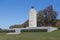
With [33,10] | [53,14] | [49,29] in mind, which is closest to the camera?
[49,29]

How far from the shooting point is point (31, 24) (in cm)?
3569

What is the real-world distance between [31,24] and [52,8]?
53.4 ft

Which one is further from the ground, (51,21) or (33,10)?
(33,10)

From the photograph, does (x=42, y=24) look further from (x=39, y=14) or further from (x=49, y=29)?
(x=49, y=29)

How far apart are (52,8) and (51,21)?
378cm

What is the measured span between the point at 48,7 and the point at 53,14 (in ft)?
8.84

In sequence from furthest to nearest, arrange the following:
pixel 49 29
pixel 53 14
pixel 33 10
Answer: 1. pixel 53 14
2. pixel 33 10
3. pixel 49 29

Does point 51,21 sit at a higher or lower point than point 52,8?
lower

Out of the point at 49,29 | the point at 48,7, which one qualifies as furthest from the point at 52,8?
the point at 49,29

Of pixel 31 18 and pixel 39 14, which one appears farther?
pixel 39 14

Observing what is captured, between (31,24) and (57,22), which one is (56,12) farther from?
(31,24)

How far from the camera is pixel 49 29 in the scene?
31.3 metres

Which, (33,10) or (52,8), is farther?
(52,8)

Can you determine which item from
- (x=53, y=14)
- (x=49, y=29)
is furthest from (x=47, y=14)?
(x=49, y=29)
